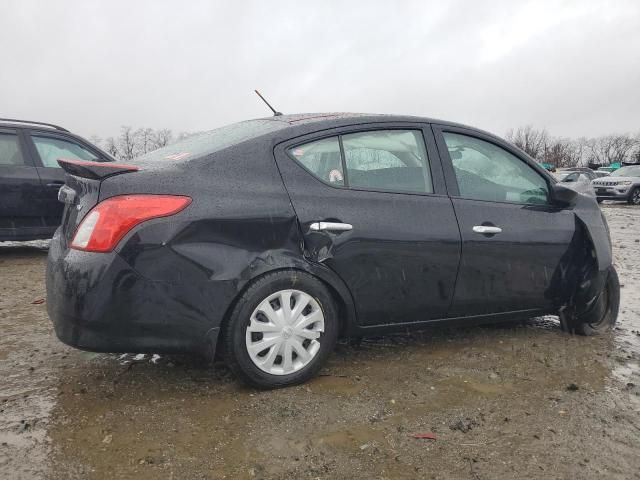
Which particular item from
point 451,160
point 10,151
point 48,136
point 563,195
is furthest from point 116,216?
point 48,136

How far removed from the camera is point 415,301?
3.17m

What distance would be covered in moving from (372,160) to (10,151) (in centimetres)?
517

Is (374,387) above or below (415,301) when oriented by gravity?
below

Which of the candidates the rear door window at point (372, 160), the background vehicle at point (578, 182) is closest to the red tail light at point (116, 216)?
the rear door window at point (372, 160)

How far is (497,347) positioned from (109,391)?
2384mm

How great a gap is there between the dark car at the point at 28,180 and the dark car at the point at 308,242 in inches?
154

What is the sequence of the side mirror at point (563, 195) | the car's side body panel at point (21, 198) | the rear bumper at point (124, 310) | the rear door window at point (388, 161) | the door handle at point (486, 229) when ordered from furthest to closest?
the car's side body panel at point (21, 198) → the side mirror at point (563, 195) → the door handle at point (486, 229) → the rear door window at point (388, 161) → the rear bumper at point (124, 310)

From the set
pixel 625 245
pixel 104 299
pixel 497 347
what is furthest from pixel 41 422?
pixel 625 245

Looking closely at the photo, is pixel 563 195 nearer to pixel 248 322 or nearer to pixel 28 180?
pixel 248 322

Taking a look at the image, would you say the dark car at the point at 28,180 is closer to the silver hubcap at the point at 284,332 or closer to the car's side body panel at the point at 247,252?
the car's side body panel at the point at 247,252

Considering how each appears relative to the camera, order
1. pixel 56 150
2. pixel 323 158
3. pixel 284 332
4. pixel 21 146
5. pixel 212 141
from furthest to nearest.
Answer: pixel 56 150 → pixel 21 146 → pixel 212 141 → pixel 323 158 → pixel 284 332

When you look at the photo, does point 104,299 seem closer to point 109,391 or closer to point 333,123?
point 109,391

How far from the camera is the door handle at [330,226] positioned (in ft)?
9.33

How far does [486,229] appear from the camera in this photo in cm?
332
